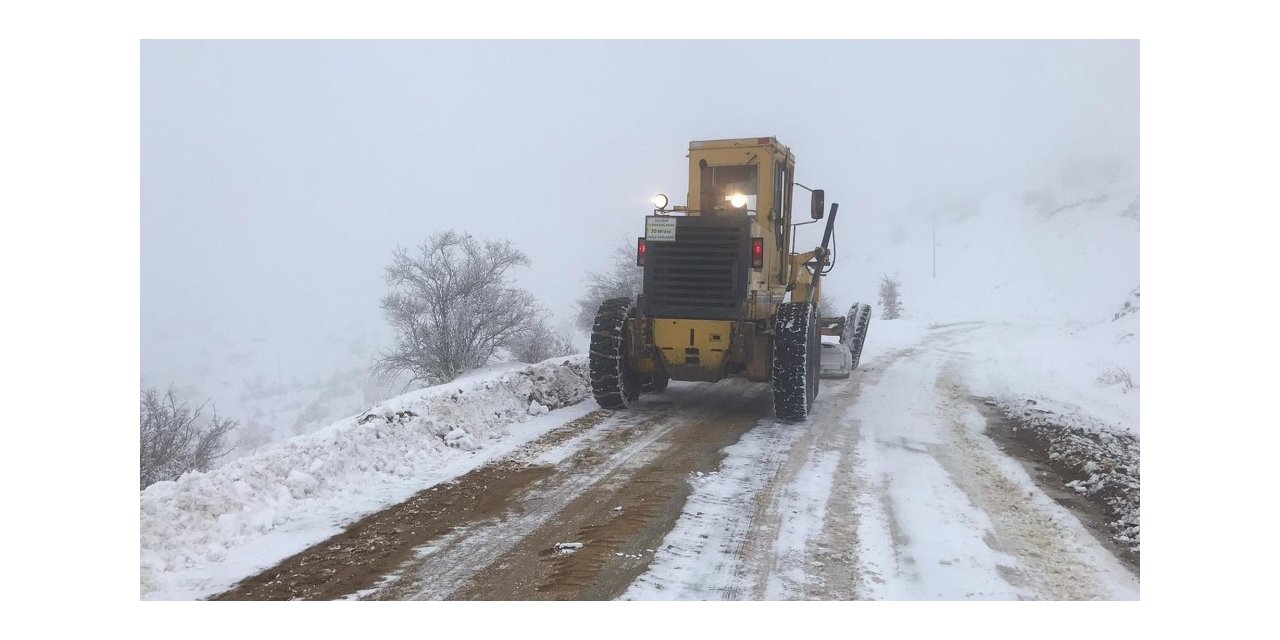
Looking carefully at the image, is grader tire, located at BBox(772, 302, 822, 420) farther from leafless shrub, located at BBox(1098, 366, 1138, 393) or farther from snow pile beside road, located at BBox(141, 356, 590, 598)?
leafless shrub, located at BBox(1098, 366, 1138, 393)

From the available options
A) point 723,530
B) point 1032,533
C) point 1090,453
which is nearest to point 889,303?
point 1090,453

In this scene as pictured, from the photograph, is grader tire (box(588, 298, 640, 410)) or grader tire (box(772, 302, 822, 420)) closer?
grader tire (box(772, 302, 822, 420))

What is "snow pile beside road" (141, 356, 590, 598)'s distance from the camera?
3900 mm

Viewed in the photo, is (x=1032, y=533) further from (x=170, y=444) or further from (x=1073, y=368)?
(x=170, y=444)

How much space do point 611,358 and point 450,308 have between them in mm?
17494

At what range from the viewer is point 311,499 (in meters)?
4.85

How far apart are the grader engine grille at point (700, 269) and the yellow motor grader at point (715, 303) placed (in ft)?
0.04

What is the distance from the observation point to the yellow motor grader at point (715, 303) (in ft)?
25.6

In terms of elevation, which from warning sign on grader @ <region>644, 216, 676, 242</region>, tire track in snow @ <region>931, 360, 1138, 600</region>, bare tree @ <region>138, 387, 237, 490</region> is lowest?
bare tree @ <region>138, 387, 237, 490</region>

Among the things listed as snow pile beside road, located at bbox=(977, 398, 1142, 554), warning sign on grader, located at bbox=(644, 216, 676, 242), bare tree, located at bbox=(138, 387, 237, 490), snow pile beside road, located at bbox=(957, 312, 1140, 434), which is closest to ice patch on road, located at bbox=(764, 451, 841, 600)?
snow pile beside road, located at bbox=(977, 398, 1142, 554)

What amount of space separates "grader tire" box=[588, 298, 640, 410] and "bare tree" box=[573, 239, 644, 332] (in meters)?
23.1

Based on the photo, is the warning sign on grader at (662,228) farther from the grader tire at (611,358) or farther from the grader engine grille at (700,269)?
the grader tire at (611,358)

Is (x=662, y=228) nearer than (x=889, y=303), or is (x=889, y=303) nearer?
(x=662, y=228)

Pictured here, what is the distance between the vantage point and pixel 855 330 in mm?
13234
